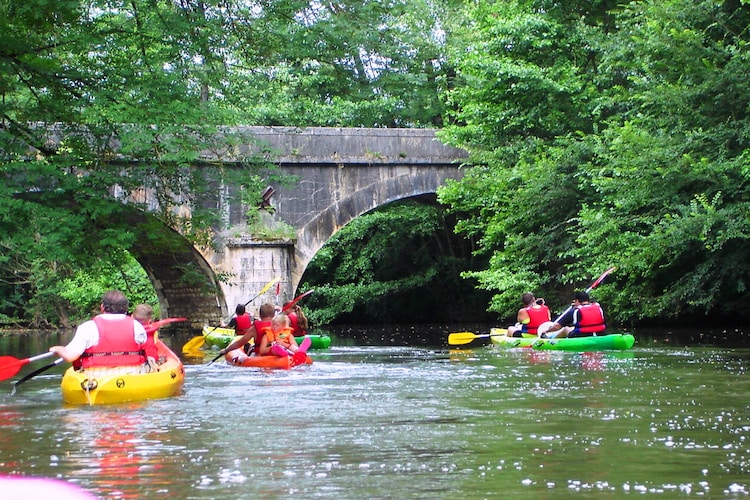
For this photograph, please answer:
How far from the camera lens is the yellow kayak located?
880cm

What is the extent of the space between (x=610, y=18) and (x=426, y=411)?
626 inches

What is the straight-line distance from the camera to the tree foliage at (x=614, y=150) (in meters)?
16.1

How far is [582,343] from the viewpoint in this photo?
14.9m

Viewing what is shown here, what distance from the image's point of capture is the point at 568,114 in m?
21.3

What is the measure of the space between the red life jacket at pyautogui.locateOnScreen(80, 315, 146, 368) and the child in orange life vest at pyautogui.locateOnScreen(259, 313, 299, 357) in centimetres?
364

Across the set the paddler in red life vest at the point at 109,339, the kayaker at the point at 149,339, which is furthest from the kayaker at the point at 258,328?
the paddler in red life vest at the point at 109,339

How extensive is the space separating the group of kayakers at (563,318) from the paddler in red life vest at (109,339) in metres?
7.82

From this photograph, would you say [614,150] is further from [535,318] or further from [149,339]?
[149,339]

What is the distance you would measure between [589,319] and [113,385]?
8.18 m

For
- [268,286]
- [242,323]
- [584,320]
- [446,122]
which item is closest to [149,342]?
[242,323]

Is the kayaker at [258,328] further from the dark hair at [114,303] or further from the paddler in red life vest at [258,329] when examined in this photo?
the dark hair at [114,303]

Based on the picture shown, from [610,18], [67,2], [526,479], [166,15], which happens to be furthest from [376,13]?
[610,18]

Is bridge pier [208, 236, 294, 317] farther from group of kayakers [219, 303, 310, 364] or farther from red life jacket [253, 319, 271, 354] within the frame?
red life jacket [253, 319, 271, 354]

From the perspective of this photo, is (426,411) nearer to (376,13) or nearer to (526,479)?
(526,479)
